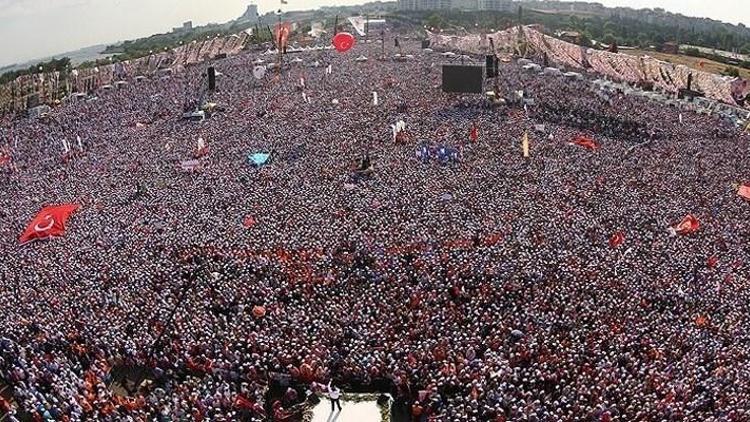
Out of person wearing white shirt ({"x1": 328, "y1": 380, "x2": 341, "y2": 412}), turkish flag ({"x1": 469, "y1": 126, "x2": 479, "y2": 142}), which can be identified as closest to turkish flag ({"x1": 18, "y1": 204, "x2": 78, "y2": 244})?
person wearing white shirt ({"x1": 328, "y1": 380, "x2": 341, "y2": 412})

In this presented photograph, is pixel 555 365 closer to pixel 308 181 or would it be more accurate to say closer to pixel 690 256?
pixel 690 256

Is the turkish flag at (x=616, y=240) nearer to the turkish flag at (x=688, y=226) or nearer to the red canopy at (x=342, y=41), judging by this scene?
the turkish flag at (x=688, y=226)

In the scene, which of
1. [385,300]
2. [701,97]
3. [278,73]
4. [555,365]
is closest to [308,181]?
[385,300]

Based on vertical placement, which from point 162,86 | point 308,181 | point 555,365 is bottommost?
point 555,365

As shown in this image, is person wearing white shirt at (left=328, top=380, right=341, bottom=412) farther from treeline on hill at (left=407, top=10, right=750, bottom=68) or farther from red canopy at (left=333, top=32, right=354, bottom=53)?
treeline on hill at (left=407, top=10, right=750, bottom=68)

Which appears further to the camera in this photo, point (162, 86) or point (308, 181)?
Answer: point (162, 86)

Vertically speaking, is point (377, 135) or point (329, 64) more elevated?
point (329, 64)

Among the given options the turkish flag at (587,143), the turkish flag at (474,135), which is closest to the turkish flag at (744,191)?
the turkish flag at (587,143)
